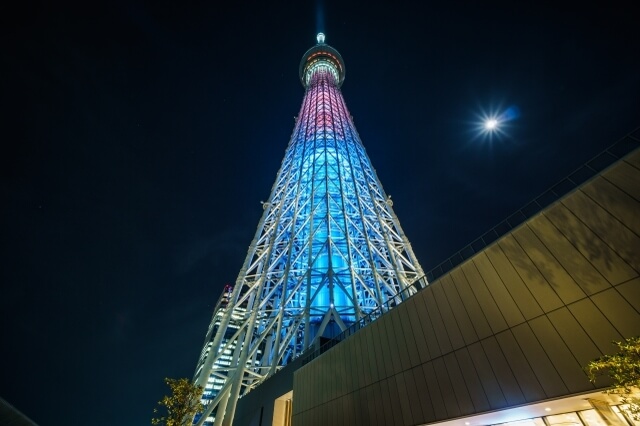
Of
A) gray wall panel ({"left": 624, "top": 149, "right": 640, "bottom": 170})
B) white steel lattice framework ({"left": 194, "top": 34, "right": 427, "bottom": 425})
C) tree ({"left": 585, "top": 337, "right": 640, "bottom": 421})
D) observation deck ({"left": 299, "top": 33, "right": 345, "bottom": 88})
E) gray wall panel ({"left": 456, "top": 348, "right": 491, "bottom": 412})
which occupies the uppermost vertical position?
observation deck ({"left": 299, "top": 33, "right": 345, "bottom": 88})

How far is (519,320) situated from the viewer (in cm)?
770

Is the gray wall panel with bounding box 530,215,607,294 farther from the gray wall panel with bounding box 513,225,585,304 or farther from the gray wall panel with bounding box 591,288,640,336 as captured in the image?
the gray wall panel with bounding box 591,288,640,336

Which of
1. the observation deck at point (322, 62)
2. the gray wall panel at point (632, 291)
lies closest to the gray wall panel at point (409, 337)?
the gray wall panel at point (632, 291)

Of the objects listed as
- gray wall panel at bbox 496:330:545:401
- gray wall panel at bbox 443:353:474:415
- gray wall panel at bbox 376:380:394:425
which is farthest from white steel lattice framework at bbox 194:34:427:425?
gray wall panel at bbox 496:330:545:401

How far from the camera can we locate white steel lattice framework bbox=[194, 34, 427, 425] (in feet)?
58.2

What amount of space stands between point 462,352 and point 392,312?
3.06 m

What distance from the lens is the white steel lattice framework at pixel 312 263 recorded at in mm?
17750

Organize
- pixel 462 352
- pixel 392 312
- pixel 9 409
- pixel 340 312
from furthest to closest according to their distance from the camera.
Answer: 1. pixel 9 409
2. pixel 340 312
3. pixel 392 312
4. pixel 462 352

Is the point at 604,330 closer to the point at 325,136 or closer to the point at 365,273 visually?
the point at 365,273

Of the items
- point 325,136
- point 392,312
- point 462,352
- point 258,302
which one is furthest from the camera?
point 325,136

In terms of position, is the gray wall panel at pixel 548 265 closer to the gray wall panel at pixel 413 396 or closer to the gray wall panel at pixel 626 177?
the gray wall panel at pixel 626 177

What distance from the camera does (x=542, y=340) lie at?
7117mm

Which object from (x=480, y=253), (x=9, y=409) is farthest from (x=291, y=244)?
(x=9, y=409)

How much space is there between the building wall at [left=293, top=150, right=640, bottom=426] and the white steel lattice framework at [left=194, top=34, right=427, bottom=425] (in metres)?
3.72
